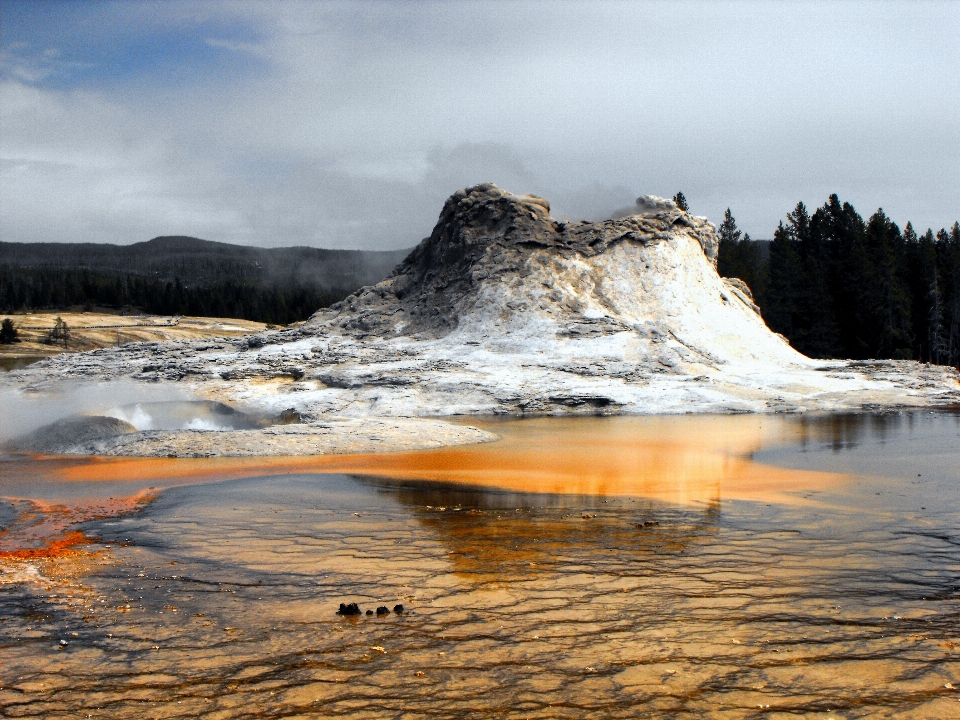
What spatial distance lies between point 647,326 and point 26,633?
72.8ft

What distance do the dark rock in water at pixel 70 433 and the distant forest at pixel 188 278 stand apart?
56.9 metres

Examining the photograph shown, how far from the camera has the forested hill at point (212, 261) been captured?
121 metres

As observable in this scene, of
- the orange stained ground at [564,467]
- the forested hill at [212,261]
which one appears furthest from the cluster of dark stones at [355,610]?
the forested hill at [212,261]

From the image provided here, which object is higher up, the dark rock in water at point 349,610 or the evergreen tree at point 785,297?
the evergreen tree at point 785,297

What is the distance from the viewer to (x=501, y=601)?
19.9 feet

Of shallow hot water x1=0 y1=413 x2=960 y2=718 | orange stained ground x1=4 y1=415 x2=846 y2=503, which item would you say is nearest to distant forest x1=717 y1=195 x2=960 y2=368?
orange stained ground x1=4 y1=415 x2=846 y2=503

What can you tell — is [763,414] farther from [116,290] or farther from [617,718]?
[116,290]

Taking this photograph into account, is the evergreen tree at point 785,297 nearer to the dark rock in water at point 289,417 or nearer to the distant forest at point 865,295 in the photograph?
the distant forest at point 865,295

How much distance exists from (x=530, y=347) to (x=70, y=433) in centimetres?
1304

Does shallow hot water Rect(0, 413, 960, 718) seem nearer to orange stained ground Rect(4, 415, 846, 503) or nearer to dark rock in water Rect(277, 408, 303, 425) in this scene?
orange stained ground Rect(4, 415, 846, 503)

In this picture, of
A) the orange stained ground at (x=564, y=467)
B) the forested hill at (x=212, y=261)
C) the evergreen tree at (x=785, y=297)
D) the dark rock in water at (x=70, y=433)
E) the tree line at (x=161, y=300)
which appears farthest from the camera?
the forested hill at (x=212, y=261)

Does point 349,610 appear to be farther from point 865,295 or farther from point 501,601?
point 865,295

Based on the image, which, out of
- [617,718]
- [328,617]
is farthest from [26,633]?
[617,718]

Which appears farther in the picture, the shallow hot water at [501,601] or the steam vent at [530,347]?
the steam vent at [530,347]
